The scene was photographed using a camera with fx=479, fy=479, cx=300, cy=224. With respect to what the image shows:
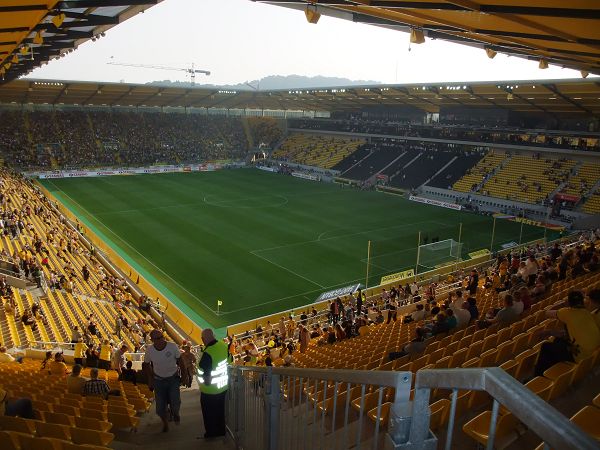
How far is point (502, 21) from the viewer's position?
20.5ft

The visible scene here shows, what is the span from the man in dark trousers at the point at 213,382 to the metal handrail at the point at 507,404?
4.21m

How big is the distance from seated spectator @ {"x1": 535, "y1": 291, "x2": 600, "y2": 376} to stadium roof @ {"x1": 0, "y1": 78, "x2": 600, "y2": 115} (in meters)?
36.0

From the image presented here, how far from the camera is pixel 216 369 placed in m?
5.87

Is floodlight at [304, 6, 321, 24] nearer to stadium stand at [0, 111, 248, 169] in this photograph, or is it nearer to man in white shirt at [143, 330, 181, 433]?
man in white shirt at [143, 330, 181, 433]

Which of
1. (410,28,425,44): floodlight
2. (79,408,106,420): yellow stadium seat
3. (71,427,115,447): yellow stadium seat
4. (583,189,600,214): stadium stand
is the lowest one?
(583,189,600,214): stadium stand

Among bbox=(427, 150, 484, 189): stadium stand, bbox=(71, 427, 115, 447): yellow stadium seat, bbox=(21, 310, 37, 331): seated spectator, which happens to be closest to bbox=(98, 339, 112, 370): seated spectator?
bbox=(21, 310, 37, 331): seated spectator

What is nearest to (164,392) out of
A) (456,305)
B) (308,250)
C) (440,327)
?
(440,327)

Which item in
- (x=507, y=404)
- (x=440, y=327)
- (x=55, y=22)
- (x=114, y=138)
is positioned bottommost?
(x=114, y=138)

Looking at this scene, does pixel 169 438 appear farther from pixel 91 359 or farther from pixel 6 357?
pixel 6 357

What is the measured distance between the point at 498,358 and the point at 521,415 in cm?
508

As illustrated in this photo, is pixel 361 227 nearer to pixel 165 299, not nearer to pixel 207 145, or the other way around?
pixel 165 299

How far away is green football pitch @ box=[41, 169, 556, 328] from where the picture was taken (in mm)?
24531

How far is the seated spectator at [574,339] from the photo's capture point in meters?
Result: 4.46

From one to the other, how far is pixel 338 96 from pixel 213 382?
58329 mm
